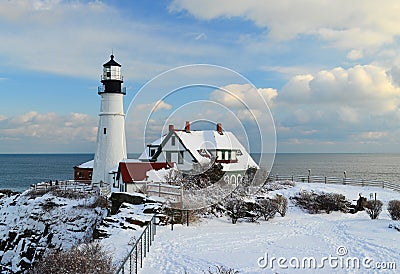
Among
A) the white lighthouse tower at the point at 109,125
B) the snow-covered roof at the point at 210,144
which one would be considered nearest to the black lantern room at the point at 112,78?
the white lighthouse tower at the point at 109,125

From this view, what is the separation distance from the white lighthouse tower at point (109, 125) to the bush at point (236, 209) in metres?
15.8

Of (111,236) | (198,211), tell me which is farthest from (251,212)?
(111,236)

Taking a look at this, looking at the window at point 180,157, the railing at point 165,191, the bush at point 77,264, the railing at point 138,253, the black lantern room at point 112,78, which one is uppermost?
the black lantern room at point 112,78

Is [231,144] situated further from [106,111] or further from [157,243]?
[157,243]

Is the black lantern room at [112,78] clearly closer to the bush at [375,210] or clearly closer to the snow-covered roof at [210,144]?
the snow-covered roof at [210,144]

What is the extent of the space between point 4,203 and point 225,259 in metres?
24.5

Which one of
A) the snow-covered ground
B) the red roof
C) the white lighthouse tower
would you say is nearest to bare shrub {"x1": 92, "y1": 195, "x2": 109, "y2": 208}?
the red roof

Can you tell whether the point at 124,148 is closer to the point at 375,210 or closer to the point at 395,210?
the point at 375,210

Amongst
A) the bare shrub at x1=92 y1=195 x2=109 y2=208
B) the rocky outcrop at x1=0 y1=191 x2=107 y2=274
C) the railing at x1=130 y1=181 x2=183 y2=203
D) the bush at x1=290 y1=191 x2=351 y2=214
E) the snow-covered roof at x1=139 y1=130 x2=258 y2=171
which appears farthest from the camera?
the snow-covered roof at x1=139 y1=130 x2=258 y2=171

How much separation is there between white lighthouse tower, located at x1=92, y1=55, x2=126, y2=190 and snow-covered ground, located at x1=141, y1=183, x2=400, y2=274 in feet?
53.6

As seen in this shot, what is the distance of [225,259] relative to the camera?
12.8 meters

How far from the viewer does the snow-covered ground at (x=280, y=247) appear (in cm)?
1199

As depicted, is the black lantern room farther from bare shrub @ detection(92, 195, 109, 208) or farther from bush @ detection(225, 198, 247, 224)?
bush @ detection(225, 198, 247, 224)

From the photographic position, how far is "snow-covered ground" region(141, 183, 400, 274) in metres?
12.0
